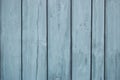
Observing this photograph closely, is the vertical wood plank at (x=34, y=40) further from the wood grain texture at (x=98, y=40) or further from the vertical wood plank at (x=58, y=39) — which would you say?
the wood grain texture at (x=98, y=40)

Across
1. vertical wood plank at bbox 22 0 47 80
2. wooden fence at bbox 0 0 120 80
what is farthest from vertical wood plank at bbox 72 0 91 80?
vertical wood plank at bbox 22 0 47 80

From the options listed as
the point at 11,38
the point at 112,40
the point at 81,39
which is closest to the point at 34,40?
the point at 11,38

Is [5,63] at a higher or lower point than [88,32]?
lower

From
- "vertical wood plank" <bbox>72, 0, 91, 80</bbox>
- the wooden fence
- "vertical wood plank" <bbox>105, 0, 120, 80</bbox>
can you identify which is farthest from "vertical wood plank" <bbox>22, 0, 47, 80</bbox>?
"vertical wood plank" <bbox>105, 0, 120, 80</bbox>

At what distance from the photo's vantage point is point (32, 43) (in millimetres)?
1482

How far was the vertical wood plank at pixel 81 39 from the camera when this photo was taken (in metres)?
1.44

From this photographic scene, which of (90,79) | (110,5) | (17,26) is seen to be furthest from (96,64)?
(17,26)

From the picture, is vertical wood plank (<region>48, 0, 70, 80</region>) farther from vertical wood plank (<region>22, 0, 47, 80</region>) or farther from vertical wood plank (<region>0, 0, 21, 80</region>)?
vertical wood plank (<region>0, 0, 21, 80</region>)

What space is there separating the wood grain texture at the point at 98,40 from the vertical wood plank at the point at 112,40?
3 cm

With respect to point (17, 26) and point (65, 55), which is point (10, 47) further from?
point (65, 55)

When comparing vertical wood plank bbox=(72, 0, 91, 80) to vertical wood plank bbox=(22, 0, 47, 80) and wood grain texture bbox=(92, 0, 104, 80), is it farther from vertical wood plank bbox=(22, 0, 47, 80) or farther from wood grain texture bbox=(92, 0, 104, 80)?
vertical wood plank bbox=(22, 0, 47, 80)

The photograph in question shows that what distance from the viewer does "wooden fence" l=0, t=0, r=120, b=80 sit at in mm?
1429

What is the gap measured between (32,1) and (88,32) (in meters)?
0.34

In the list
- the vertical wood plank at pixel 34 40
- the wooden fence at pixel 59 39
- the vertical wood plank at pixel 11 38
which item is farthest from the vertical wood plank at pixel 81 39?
the vertical wood plank at pixel 11 38
